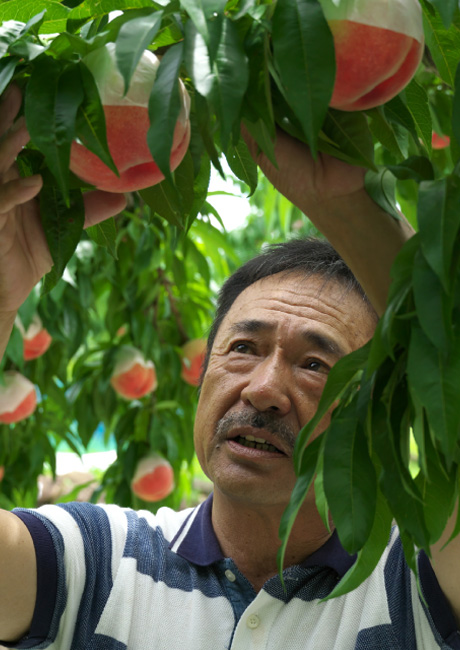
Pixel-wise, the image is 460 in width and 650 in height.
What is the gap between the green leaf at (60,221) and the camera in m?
0.68

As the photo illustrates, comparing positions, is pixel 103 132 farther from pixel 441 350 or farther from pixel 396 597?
pixel 396 597

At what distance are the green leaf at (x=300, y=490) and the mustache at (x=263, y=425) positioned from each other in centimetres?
54

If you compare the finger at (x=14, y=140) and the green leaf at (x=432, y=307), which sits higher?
the finger at (x=14, y=140)

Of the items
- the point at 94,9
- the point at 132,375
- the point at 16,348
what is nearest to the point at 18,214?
the point at 94,9

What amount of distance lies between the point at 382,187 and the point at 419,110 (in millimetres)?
88

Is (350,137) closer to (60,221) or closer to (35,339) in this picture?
(60,221)

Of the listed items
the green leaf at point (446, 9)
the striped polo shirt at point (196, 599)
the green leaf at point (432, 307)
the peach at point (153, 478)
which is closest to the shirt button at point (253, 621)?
the striped polo shirt at point (196, 599)

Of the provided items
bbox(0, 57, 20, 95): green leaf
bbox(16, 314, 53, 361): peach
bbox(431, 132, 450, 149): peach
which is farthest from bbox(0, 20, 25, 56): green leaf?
bbox(16, 314, 53, 361): peach

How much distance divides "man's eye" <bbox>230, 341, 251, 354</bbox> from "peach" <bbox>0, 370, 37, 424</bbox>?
0.96 meters

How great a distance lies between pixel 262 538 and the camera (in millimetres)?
1151

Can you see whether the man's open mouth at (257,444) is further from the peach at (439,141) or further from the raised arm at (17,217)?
the peach at (439,141)

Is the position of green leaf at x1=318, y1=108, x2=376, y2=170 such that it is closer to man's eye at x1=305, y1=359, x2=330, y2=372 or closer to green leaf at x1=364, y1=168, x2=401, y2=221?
green leaf at x1=364, y1=168, x2=401, y2=221

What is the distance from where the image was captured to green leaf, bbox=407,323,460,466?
0.48 meters

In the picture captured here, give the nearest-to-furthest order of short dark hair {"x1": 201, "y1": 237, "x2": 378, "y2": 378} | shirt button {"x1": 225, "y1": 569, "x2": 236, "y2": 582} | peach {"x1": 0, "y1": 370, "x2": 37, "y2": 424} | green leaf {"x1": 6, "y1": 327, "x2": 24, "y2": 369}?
shirt button {"x1": 225, "y1": 569, "x2": 236, "y2": 582}
short dark hair {"x1": 201, "y1": 237, "x2": 378, "y2": 378}
green leaf {"x1": 6, "y1": 327, "x2": 24, "y2": 369}
peach {"x1": 0, "y1": 370, "x2": 37, "y2": 424}
